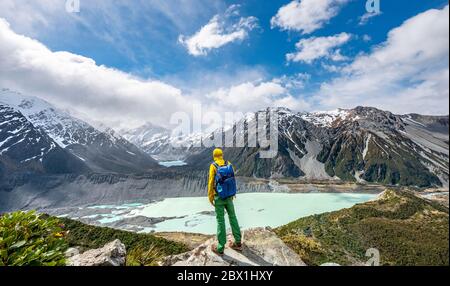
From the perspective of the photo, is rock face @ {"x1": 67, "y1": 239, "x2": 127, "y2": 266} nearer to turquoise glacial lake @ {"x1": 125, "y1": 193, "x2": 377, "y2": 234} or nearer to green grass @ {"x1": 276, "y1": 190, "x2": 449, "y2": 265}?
green grass @ {"x1": 276, "y1": 190, "x2": 449, "y2": 265}

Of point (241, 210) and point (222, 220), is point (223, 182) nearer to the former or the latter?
point (222, 220)

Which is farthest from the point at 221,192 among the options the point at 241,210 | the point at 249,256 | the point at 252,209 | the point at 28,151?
the point at 28,151

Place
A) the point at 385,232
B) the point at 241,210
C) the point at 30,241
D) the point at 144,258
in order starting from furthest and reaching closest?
1. the point at 241,210
2. the point at 385,232
3. the point at 144,258
4. the point at 30,241

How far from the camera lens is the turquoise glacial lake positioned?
8188cm

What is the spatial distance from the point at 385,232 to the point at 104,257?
58064mm

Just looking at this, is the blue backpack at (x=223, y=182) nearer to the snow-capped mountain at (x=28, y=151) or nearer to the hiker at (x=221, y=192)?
the hiker at (x=221, y=192)

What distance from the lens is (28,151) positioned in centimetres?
15125

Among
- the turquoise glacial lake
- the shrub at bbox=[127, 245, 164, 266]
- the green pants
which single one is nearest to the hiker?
the green pants

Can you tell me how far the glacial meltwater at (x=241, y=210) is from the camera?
81375 millimetres

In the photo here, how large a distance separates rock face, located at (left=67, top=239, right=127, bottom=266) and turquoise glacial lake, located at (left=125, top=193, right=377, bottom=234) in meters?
71.2

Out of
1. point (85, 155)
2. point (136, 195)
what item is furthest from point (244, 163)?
point (85, 155)

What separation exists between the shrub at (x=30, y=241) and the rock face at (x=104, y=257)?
44 centimetres

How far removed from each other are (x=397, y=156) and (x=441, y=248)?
156 m
